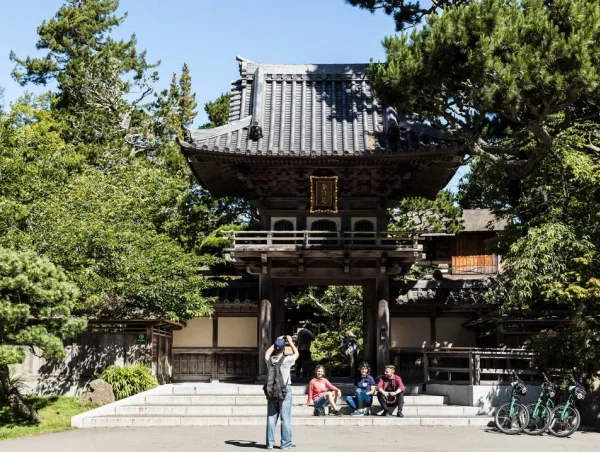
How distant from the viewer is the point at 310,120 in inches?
962

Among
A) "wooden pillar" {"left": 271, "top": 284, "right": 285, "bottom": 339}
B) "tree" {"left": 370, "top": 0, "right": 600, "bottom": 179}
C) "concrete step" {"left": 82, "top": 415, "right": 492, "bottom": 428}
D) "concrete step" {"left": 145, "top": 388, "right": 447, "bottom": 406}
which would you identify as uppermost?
"tree" {"left": 370, "top": 0, "right": 600, "bottom": 179}

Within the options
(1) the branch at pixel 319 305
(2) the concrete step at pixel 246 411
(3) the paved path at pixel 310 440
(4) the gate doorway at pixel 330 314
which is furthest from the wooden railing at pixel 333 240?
(1) the branch at pixel 319 305

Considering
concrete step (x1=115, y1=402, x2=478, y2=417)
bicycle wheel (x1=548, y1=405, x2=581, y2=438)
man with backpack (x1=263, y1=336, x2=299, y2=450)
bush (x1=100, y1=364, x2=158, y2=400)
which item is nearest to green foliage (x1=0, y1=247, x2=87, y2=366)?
concrete step (x1=115, y1=402, x2=478, y2=417)

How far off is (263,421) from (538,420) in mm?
5419

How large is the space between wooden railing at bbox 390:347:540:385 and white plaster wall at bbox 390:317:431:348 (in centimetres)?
42

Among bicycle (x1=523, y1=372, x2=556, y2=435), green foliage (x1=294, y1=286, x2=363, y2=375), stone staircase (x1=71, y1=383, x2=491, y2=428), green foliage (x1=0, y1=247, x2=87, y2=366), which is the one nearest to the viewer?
bicycle (x1=523, y1=372, x2=556, y2=435)

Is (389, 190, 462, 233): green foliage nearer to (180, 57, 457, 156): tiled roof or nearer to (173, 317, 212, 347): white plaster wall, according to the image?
(180, 57, 457, 156): tiled roof

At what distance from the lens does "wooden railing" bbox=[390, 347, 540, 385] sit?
18.8 metres

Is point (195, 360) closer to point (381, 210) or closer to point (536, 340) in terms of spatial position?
point (381, 210)

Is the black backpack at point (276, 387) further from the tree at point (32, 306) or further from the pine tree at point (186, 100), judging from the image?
the pine tree at point (186, 100)

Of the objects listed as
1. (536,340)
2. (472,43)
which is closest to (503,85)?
(472,43)

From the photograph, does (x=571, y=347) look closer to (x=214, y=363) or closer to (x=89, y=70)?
(x=214, y=363)

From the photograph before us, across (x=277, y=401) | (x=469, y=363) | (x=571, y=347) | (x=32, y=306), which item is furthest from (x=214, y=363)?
(x=277, y=401)

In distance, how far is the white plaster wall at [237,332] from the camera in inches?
1033
